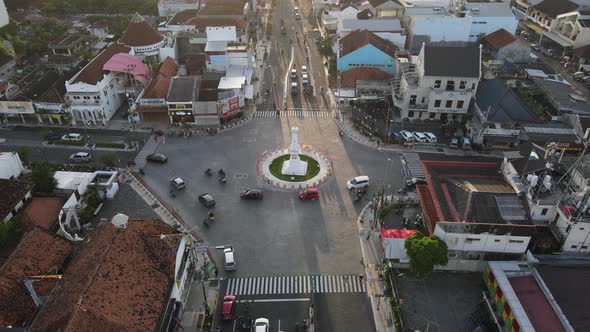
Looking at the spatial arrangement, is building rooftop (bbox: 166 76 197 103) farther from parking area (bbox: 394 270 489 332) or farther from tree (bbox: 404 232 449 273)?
parking area (bbox: 394 270 489 332)

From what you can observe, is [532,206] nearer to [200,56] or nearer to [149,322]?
[149,322]

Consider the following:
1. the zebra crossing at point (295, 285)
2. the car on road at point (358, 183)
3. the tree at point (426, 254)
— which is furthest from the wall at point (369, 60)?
the zebra crossing at point (295, 285)

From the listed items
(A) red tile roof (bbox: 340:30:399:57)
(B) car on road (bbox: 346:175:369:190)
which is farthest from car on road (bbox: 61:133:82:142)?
(A) red tile roof (bbox: 340:30:399:57)

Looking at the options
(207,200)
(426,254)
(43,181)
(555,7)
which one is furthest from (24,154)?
(555,7)

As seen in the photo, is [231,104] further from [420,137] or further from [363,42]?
[420,137]

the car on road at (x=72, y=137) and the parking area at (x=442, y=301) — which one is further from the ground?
the car on road at (x=72, y=137)

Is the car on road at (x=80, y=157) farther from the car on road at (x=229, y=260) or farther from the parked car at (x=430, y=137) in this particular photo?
the parked car at (x=430, y=137)
